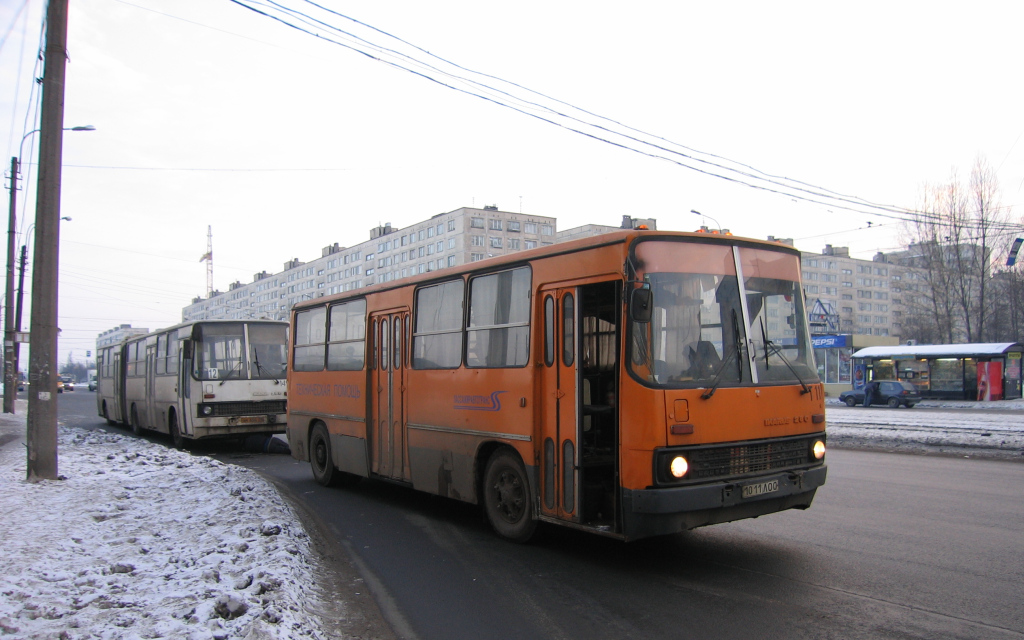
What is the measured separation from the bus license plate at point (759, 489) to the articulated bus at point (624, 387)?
1 cm

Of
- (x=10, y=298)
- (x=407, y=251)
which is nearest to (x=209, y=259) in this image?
(x=407, y=251)

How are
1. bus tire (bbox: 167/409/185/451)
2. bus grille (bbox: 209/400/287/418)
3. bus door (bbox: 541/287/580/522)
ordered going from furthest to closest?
bus tire (bbox: 167/409/185/451), bus grille (bbox: 209/400/287/418), bus door (bbox: 541/287/580/522)

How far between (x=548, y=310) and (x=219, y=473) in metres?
7.41

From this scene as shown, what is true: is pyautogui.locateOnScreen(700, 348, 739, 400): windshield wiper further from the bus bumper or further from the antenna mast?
the antenna mast

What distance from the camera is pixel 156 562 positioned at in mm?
6379

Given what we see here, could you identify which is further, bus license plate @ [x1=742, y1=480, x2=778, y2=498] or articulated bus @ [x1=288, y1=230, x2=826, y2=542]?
bus license plate @ [x1=742, y1=480, x2=778, y2=498]

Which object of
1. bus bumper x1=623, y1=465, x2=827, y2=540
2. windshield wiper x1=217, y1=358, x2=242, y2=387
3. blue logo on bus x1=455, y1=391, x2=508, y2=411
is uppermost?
windshield wiper x1=217, y1=358, x2=242, y2=387

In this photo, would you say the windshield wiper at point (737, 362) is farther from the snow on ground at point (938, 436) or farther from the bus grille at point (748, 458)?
the snow on ground at point (938, 436)

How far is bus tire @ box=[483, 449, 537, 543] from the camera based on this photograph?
727cm

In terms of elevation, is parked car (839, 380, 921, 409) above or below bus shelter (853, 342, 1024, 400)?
below

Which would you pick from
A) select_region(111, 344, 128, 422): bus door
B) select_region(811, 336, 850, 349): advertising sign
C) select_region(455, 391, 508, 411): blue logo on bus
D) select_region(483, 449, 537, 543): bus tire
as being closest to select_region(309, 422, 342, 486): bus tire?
select_region(455, 391, 508, 411): blue logo on bus

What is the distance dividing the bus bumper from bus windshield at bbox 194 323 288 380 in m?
13.1

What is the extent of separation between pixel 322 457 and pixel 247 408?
601 centimetres

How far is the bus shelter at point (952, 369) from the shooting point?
36469 millimetres
